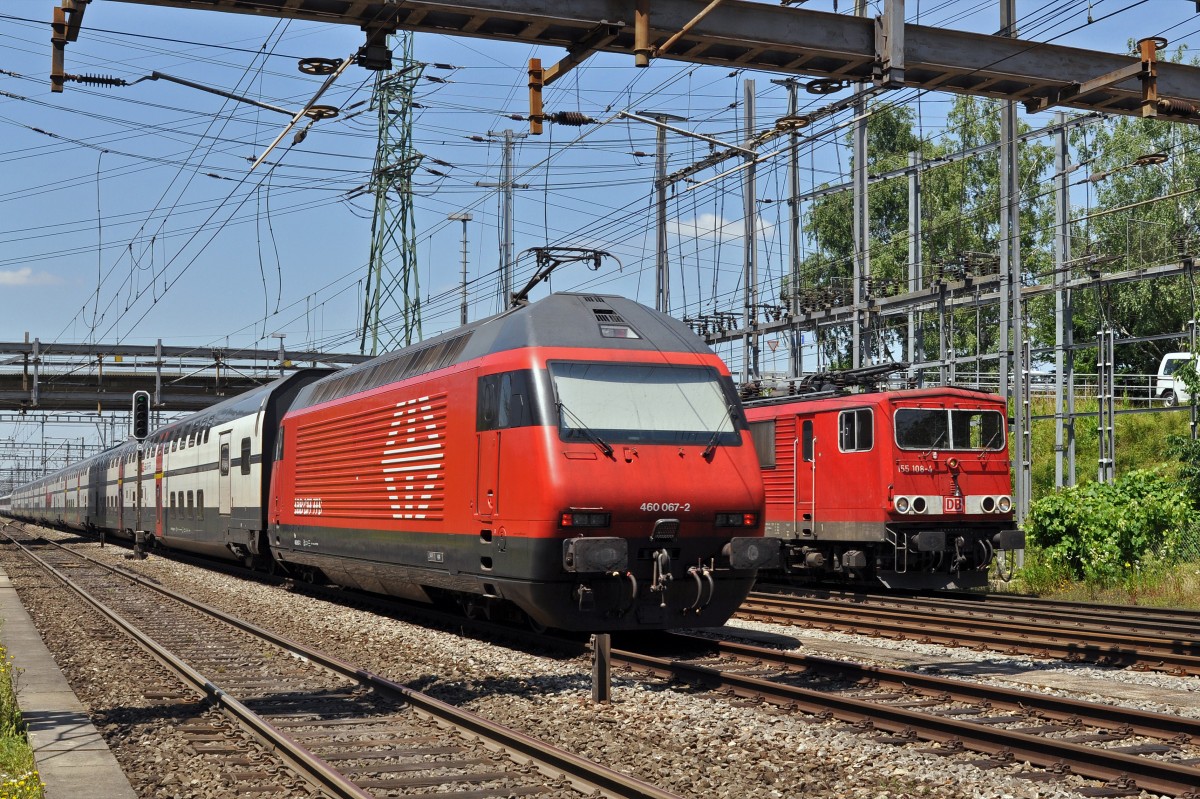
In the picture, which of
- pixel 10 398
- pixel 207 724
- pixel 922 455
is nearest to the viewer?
pixel 207 724

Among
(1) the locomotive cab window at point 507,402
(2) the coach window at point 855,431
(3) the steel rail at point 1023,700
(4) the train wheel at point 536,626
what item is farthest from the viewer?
(2) the coach window at point 855,431

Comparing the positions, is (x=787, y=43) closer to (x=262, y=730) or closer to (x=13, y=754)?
(x=262, y=730)

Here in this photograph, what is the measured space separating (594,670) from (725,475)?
3.20 m

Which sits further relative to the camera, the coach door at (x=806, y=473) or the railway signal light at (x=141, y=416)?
the railway signal light at (x=141, y=416)

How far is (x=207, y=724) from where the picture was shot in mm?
9586

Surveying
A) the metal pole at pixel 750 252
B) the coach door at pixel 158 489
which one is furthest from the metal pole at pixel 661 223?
the coach door at pixel 158 489

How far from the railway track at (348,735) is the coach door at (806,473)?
955 cm

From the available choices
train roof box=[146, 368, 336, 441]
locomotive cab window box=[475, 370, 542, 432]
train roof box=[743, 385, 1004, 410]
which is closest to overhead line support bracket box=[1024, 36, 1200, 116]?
locomotive cab window box=[475, 370, 542, 432]

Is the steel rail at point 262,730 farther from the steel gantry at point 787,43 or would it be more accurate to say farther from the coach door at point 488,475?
the steel gantry at point 787,43

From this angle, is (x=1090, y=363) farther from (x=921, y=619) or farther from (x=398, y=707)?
(x=398, y=707)

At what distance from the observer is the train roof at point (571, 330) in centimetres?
1294

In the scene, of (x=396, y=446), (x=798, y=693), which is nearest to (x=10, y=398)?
(x=396, y=446)

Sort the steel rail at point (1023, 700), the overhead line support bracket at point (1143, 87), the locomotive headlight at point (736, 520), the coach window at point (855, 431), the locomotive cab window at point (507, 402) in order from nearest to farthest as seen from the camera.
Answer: the steel rail at point (1023, 700), the overhead line support bracket at point (1143, 87), the locomotive cab window at point (507, 402), the locomotive headlight at point (736, 520), the coach window at point (855, 431)

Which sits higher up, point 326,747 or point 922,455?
point 922,455
